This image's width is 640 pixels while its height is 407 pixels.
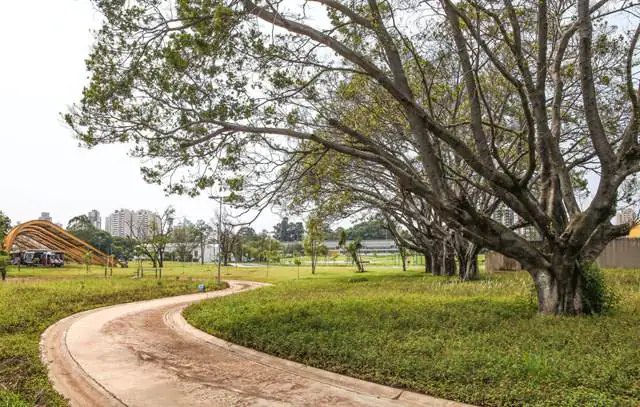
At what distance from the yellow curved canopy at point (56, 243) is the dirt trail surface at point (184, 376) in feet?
138

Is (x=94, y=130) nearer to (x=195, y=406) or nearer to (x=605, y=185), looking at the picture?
(x=195, y=406)

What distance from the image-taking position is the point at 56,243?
177 ft

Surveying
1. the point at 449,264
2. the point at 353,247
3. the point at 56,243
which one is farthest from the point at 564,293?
the point at 56,243

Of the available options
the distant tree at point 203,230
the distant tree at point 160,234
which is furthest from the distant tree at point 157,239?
the distant tree at point 203,230

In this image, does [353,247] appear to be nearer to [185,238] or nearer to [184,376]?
[184,376]

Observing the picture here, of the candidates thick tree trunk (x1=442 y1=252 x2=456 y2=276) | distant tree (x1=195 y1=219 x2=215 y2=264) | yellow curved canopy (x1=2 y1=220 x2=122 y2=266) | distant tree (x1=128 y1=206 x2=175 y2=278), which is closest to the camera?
thick tree trunk (x1=442 y1=252 x2=456 y2=276)

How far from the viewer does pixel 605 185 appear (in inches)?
339

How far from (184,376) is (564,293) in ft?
23.9

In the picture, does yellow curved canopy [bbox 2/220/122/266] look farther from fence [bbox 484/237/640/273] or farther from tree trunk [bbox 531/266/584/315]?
tree trunk [bbox 531/266/584/315]

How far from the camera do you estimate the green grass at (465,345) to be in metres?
5.22

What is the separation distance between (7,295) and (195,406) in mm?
13182

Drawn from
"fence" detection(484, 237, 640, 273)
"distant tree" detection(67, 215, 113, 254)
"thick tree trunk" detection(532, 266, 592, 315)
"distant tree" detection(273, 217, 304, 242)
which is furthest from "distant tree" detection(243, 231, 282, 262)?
"thick tree trunk" detection(532, 266, 592, 315)

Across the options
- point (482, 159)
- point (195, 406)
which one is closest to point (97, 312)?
point (195, 406)

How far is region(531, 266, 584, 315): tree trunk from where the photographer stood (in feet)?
30.5
